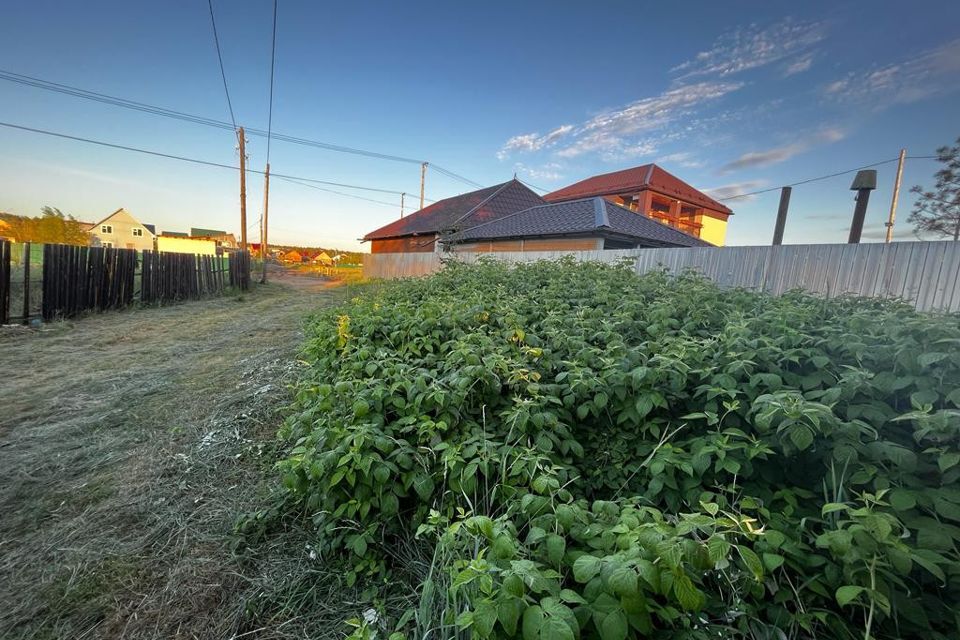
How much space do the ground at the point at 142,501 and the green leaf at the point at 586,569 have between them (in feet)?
3.86

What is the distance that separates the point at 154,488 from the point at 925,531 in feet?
11.7

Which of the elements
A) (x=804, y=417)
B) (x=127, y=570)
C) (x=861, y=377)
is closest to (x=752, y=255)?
(x=861, y=377)

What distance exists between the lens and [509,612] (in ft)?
2.71

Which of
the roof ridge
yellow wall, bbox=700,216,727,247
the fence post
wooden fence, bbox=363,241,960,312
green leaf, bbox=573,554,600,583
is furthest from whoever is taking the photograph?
yellow wall, bbox=700,216,727,247

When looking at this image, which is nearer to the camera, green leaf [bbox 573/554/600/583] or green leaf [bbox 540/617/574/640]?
green leaf [bbox 540/617/574/640]

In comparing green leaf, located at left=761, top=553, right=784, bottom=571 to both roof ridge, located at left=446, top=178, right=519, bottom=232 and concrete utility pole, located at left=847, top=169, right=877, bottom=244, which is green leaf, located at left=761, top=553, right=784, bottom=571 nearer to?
concrete utility pole, located at left=847, top=169, right=877, bottom=244

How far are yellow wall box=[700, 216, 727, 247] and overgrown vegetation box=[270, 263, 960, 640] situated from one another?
1007 inches

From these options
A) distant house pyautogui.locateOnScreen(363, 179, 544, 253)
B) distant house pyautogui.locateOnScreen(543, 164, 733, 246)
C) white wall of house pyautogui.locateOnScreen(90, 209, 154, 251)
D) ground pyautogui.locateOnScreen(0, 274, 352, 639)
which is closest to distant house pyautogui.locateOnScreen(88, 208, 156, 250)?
white wall of house pyautogui.locateOnScreen(90, 209, 154, 251)

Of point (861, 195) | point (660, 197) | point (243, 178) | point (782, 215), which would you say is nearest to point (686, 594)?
point (861, 195)

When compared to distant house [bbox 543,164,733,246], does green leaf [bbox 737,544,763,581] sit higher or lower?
lower

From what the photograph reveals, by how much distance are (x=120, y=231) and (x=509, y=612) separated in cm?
5712

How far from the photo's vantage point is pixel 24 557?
1.83 meters

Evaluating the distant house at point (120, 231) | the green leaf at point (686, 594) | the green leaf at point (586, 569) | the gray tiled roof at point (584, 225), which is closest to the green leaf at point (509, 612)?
the green leaf at point (586, 569)

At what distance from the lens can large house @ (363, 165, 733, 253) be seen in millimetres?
10820
